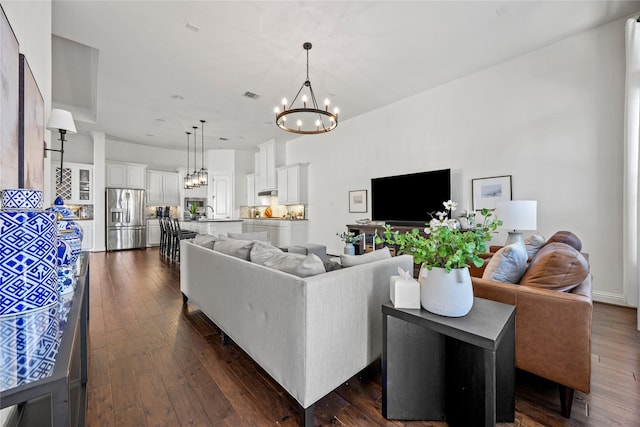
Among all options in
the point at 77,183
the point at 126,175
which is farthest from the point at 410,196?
the point at 77,183

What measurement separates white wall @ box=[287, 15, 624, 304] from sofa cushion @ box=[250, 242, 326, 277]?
3650 millimetres

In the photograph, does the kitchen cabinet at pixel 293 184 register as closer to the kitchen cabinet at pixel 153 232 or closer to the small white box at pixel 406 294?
the kitchen cabinet at pixel 153 232

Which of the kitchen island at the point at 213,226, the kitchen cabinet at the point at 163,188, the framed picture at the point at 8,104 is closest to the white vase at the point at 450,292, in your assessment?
the framed picture at the point at 8,104

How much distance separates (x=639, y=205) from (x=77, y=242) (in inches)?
190

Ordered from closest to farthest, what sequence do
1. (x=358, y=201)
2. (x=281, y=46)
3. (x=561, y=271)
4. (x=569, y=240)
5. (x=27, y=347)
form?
(x=27, y=347) < (x=561, y=271) < (x=569, y=240) < (x=281, y=46) < (x=358, y=201)

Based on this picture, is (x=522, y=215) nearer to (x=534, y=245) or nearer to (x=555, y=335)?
(x=534, y=245)

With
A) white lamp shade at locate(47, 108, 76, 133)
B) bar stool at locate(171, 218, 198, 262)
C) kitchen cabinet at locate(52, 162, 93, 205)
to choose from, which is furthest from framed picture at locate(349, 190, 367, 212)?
kitchen cabinet at locate(52, 162, 93, 205)

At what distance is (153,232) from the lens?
856 cm

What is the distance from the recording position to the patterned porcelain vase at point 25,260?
64cm

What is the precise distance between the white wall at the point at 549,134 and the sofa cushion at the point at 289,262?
3.65 m

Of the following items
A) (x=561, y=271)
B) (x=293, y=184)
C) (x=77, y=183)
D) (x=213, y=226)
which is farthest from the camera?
(x=293, y=184)

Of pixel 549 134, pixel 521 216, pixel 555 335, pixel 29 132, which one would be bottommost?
pixel 555 335

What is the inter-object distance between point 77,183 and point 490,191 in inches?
381

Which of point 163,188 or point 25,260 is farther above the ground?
point 163,188
